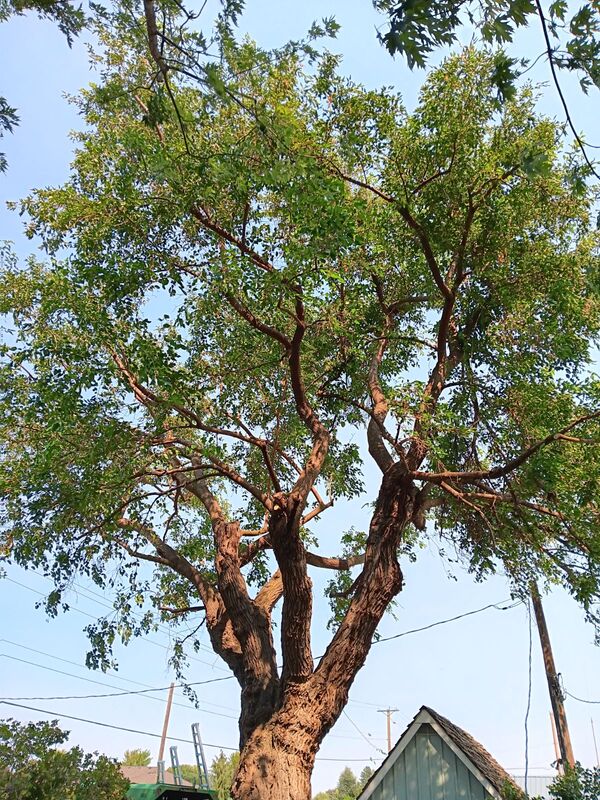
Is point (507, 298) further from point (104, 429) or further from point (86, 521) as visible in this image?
point (86, 521)

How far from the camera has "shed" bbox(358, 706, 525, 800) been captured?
9.68 metres

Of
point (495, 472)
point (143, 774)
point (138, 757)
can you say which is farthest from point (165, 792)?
point (138, 757)

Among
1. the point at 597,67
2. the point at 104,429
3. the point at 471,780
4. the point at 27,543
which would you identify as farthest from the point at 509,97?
the point at 471,780

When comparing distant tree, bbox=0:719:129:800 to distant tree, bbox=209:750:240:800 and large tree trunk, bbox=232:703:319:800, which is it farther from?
distant tree, bbox=209:750:240:800

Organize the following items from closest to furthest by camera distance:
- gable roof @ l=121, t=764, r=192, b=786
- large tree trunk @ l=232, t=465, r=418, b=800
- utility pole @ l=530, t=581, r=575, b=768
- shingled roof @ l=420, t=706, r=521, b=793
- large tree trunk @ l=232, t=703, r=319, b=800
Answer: large tree trunk @ l=232, t=703, r=319, b=800
large tree trunk @ l=232, t=465, r=418, b=800
shingled roof @ l=420, t=706, r=521, b=793
utility pole @ l=530, t=581, r=575, b=768
gable roof @ l=121, t=764, r=192, b=786

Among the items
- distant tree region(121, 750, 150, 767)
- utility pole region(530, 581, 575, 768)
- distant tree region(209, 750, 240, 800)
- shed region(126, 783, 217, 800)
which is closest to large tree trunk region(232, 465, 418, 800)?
utility pole region(530, 581, 575, 768)

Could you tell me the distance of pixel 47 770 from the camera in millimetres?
8906

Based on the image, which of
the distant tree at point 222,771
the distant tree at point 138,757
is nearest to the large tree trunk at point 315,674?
the distant tree at point 222,771

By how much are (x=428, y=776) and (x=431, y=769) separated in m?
0.10

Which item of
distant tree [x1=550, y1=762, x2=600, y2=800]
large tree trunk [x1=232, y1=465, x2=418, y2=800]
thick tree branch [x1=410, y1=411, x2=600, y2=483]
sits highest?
thick tree branch [x1=410, y1=411, x2=600, y2=483]

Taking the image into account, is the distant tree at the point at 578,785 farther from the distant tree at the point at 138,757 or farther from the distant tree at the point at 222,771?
the distant tree at the point at 138,757

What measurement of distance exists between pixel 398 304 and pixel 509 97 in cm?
704

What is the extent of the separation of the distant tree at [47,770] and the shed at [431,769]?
11.9 ft

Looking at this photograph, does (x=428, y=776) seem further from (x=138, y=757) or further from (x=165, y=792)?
(x=138, y=757)
